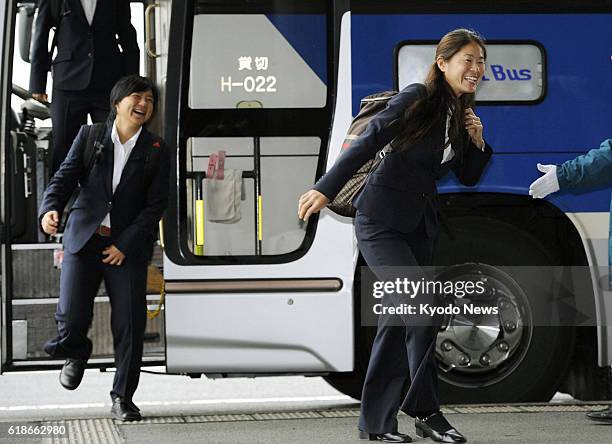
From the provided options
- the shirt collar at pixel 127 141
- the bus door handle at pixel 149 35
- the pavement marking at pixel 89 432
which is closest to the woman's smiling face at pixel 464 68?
the shirt collar at pixel 127 141

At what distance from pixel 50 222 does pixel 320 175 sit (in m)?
1.50

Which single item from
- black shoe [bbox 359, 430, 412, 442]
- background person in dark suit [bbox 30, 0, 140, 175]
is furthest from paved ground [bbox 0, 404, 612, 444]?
background person in dark suit [bbox 30, 0, 140, 175]

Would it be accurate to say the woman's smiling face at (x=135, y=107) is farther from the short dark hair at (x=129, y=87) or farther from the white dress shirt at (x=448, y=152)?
the white dress shirt at (x=448, y=152)

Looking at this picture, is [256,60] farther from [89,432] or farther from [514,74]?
[89,432]

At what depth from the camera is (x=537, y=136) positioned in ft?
24.9

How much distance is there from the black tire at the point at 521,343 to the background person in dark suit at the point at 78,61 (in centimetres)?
225

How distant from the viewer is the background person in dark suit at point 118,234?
7383 millimetres

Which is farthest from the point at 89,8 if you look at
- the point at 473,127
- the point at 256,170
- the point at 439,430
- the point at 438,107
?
the point at 439,430

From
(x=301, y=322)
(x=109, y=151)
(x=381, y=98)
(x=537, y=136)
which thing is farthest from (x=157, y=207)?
(x=537, y=136)

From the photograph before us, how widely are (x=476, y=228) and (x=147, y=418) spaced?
211 cm

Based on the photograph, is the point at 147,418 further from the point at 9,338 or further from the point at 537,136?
the point at 537,136

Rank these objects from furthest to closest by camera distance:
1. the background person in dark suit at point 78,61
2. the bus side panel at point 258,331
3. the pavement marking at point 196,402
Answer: the pavement marking at point 196,402 < the background person in dark suit at point 78,61 < the bus side panel at point 258,331

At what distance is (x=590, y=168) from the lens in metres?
7.16

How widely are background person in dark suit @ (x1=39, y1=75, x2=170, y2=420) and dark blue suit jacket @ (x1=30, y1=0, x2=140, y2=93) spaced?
91 centimetres
